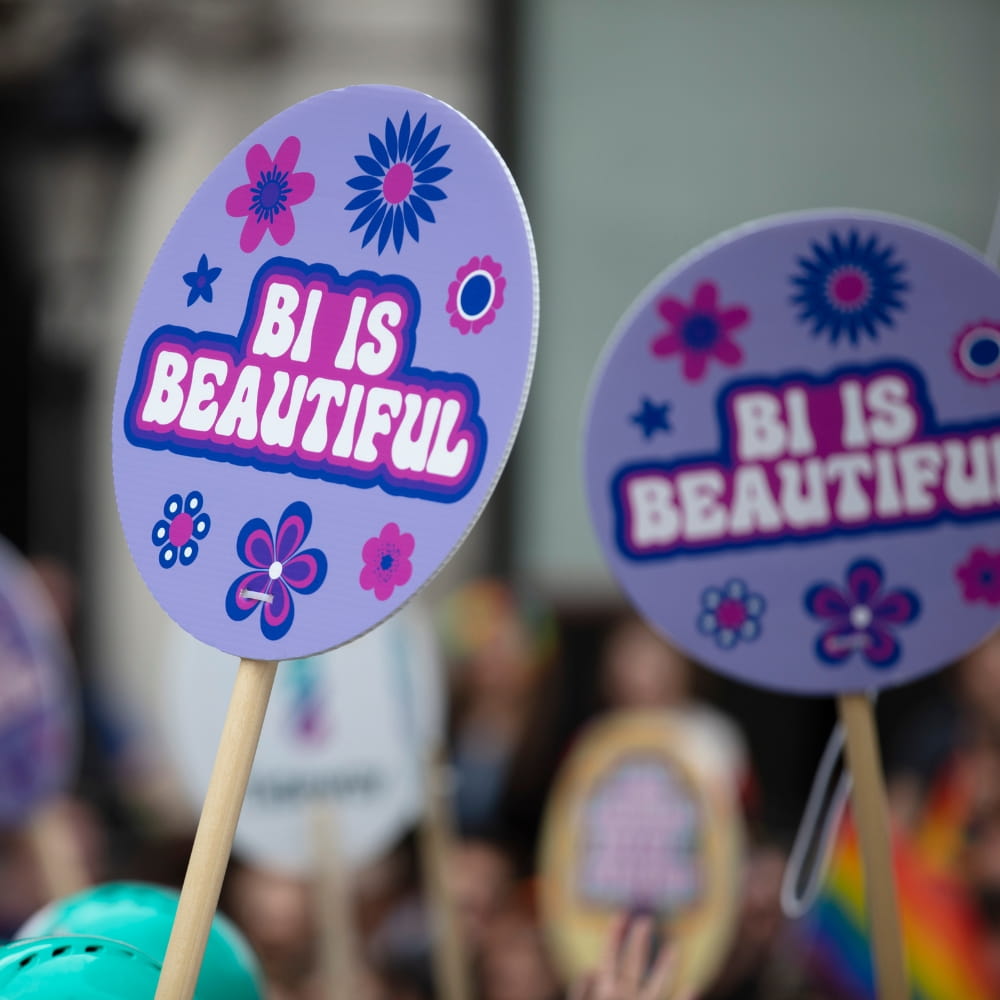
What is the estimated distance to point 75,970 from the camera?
1.30 metres

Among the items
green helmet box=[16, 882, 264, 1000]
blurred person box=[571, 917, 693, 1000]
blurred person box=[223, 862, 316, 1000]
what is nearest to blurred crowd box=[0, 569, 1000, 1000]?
blurred person box=[223, 862, 316, 1000]

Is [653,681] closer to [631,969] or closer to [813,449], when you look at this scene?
[631,969]

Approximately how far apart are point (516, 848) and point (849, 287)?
2902 millimetres

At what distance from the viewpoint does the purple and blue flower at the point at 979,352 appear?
1.52 meters

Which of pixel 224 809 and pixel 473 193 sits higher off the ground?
pixel 473 193

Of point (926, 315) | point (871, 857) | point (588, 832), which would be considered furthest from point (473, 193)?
point (588, 832)

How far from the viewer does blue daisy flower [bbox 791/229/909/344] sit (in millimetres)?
1538

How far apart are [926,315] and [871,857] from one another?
1.71 feet

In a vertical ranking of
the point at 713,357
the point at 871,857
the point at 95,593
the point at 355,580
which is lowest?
the point at 871,857

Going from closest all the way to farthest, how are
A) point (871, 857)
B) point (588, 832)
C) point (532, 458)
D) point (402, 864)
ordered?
1. point (871, 857)
2. point (588, 832)
3. point (402, 864)
4. point (532, 458)

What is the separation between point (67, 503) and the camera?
5973 mm

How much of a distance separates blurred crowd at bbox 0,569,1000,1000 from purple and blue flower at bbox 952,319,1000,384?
1.32 metres

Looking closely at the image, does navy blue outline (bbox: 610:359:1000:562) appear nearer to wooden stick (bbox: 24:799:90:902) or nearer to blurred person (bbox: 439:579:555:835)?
wooden stick (bbox: 24:799:90:902)

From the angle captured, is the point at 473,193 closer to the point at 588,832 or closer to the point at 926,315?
the point at 926,315
